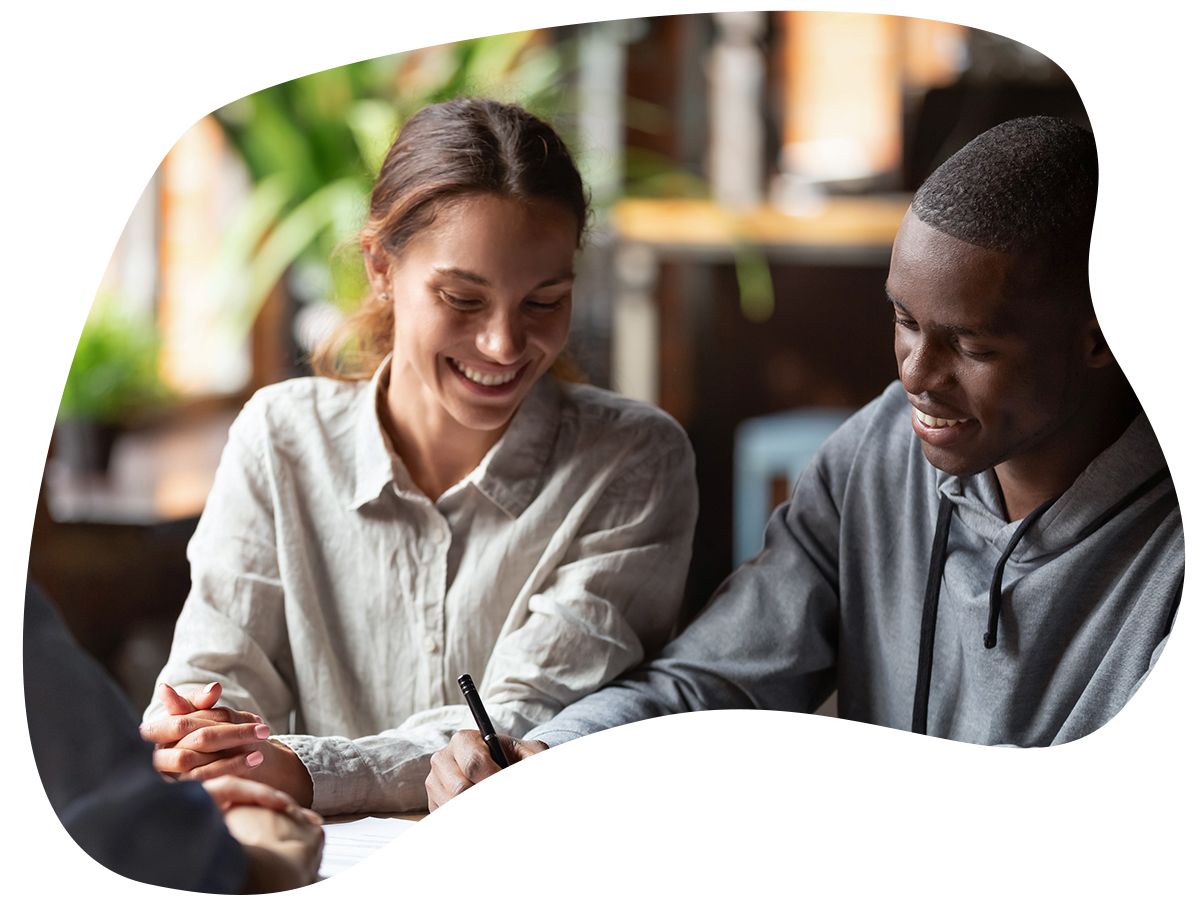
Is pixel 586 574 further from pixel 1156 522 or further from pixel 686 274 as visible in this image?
pixel 686 274

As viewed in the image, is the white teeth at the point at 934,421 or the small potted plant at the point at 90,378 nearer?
the white teeth at the point at 934,421

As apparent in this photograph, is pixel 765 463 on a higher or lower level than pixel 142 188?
lower

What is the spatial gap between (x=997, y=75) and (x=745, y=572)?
3.29 metres

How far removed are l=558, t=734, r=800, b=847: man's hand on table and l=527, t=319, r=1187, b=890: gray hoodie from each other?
0.14ft

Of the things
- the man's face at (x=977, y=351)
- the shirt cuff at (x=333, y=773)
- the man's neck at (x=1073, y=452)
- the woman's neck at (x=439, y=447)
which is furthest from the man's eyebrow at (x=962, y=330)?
the shirt cuff at (x=333, y=773)

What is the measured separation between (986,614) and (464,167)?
2.21ft

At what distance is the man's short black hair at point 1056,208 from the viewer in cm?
107

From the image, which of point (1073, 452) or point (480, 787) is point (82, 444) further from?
point (1073, 452)

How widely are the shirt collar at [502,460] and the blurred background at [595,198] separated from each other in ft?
2.78

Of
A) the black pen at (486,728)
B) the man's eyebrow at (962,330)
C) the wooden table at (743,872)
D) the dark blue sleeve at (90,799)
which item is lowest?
the wooden table at (743,872)

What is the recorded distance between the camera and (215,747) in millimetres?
1115

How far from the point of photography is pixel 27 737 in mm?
800

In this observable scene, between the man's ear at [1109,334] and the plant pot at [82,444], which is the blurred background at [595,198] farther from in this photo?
the man's ear at [1109,334]

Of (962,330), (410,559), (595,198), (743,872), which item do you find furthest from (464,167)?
(595,198)
